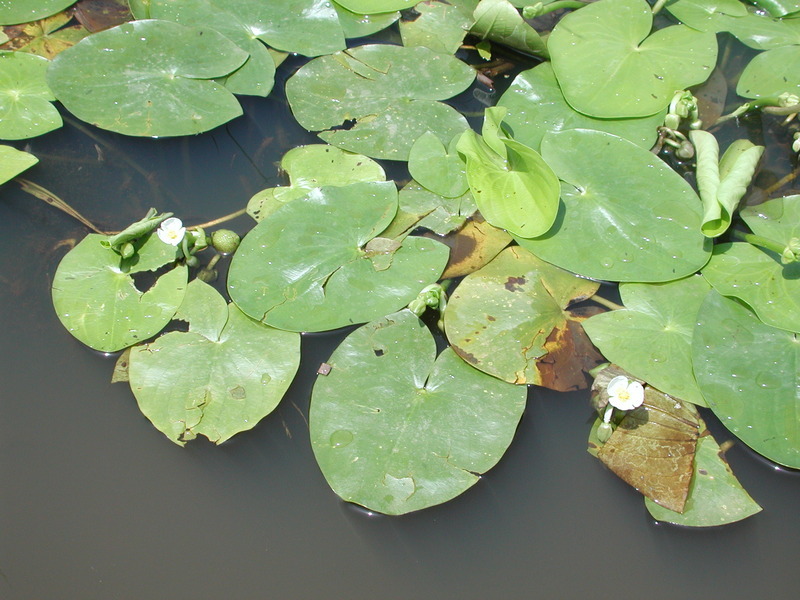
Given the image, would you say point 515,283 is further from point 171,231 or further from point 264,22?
point 264,22

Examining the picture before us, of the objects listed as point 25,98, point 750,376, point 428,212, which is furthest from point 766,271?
point 25,98

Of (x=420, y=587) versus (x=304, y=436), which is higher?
(x=304, y=436)

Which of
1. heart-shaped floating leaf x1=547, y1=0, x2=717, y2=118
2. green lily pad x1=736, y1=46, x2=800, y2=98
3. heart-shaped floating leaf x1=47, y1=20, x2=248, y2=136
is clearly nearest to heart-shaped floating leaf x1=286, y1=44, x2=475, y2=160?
heart-shaped floating leaf x1=47, y1=20, x2=248, y2=136

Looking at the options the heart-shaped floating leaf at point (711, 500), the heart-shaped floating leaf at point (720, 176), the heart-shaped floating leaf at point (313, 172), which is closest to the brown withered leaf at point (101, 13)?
the heart-shaped floating leaf at point (313, 172)

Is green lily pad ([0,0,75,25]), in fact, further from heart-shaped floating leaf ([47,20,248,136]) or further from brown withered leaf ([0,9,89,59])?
heart-shaped floating leaf ([47,20,248,136])

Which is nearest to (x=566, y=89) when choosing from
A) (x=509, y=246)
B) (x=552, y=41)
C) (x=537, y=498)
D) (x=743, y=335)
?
(x=552, y=41)

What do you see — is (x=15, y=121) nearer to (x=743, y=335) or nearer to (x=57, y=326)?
(x=57, y=326)

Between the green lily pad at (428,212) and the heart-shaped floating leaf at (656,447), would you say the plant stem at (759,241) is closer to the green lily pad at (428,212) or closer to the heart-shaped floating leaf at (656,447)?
the heart-shaped floating leaf at (656,447)
